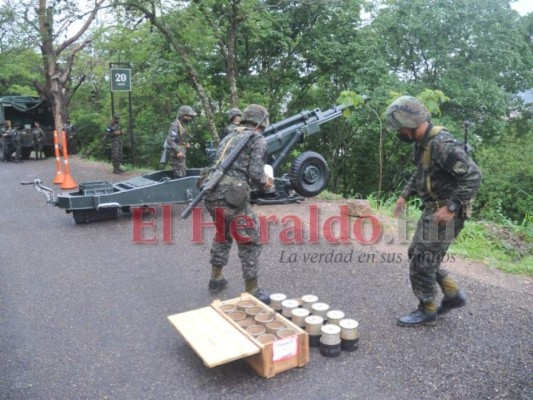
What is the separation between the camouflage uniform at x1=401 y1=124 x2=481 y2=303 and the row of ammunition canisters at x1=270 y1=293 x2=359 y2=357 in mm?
697

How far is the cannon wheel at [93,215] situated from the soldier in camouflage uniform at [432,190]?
493 cm

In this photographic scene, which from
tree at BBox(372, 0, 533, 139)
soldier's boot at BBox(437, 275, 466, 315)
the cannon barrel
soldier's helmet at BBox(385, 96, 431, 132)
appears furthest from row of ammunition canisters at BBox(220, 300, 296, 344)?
tree at BBox(372, 0, 533, 139)

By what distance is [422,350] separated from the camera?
11.4 feet

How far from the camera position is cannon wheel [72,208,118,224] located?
23.3 feet

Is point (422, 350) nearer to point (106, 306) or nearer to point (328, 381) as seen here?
point (328, 381)

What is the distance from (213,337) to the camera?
325cm

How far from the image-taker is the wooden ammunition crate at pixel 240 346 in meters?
3.04

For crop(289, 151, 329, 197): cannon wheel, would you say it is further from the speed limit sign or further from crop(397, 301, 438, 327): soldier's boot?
the speed limit sign

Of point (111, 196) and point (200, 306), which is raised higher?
point (111, 196)

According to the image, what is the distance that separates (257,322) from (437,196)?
1652 millimetres

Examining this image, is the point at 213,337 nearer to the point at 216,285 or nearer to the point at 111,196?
the point at 216,285

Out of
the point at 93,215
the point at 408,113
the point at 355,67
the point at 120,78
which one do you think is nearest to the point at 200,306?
the point at 408,113

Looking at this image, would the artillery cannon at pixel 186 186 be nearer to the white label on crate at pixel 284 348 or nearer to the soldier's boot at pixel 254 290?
the soldier's boot at pixel 254 290

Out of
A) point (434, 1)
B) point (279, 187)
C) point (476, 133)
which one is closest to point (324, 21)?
point (434, 1)
